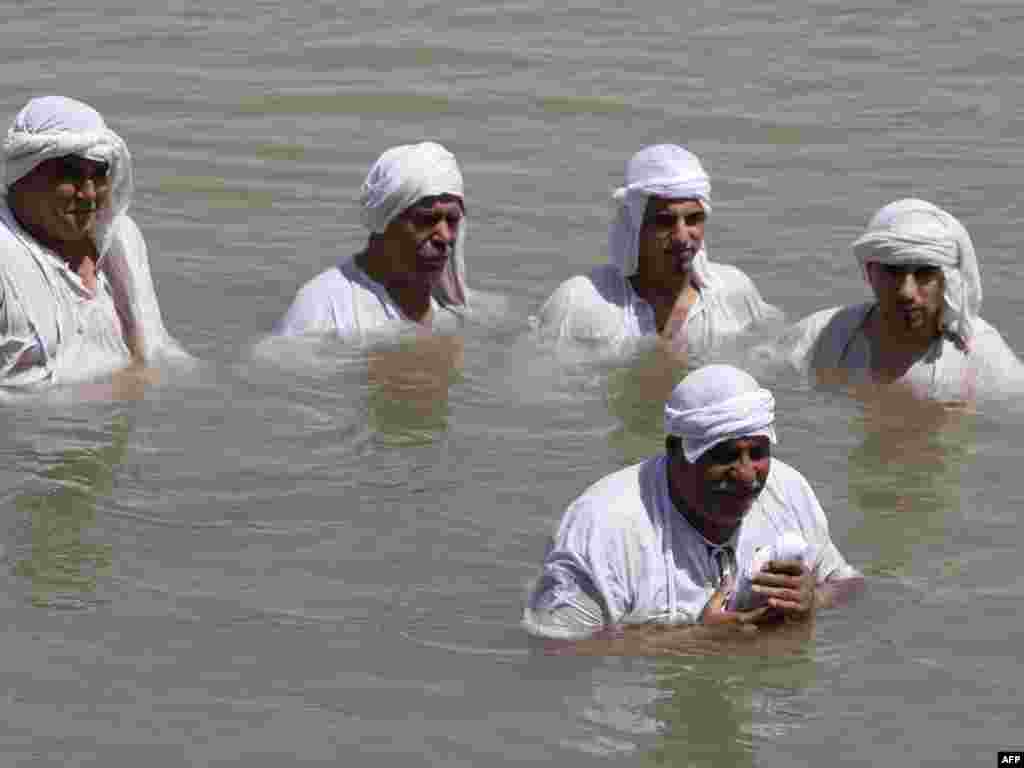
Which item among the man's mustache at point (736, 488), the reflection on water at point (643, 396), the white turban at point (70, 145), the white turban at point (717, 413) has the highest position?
the white turban at point (70, 145)

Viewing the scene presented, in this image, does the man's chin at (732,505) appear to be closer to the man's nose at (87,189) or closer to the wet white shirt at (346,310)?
the man's nose at (87,189)

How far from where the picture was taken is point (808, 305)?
523 inches

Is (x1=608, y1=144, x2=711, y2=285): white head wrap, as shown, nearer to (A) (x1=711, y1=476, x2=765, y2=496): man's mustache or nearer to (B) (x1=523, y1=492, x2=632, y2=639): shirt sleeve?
(B) (x1=523, y1=492, x2=632, y2=639): shirt sleeve

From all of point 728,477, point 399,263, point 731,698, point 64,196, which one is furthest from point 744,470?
point 399,263

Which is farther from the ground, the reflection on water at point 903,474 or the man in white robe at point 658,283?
the man in white robe at point 658,283

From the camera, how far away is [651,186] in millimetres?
11906

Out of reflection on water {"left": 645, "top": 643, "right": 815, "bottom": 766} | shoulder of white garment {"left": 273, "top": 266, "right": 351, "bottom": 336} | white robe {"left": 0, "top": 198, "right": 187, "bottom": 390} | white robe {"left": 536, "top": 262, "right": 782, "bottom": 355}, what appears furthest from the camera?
shoulder of white garment {"left": 273, "top": 266, "right": 351, "bottom": 336}

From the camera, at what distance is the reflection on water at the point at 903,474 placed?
10.4 metres

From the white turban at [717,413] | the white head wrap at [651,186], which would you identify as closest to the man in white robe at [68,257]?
the white head wrap at [651,186]

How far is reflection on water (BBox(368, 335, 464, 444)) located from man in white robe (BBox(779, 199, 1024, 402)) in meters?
1.55

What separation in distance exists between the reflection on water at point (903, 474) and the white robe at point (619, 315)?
37.6 inches

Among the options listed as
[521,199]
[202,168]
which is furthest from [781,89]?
[202,168]

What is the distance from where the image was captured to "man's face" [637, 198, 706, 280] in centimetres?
1199

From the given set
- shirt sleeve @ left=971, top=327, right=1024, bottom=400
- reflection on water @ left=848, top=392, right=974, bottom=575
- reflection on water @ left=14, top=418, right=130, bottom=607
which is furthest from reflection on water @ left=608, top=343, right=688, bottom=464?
reflection on water @ left=14, top=418, right=130, bottom=607
